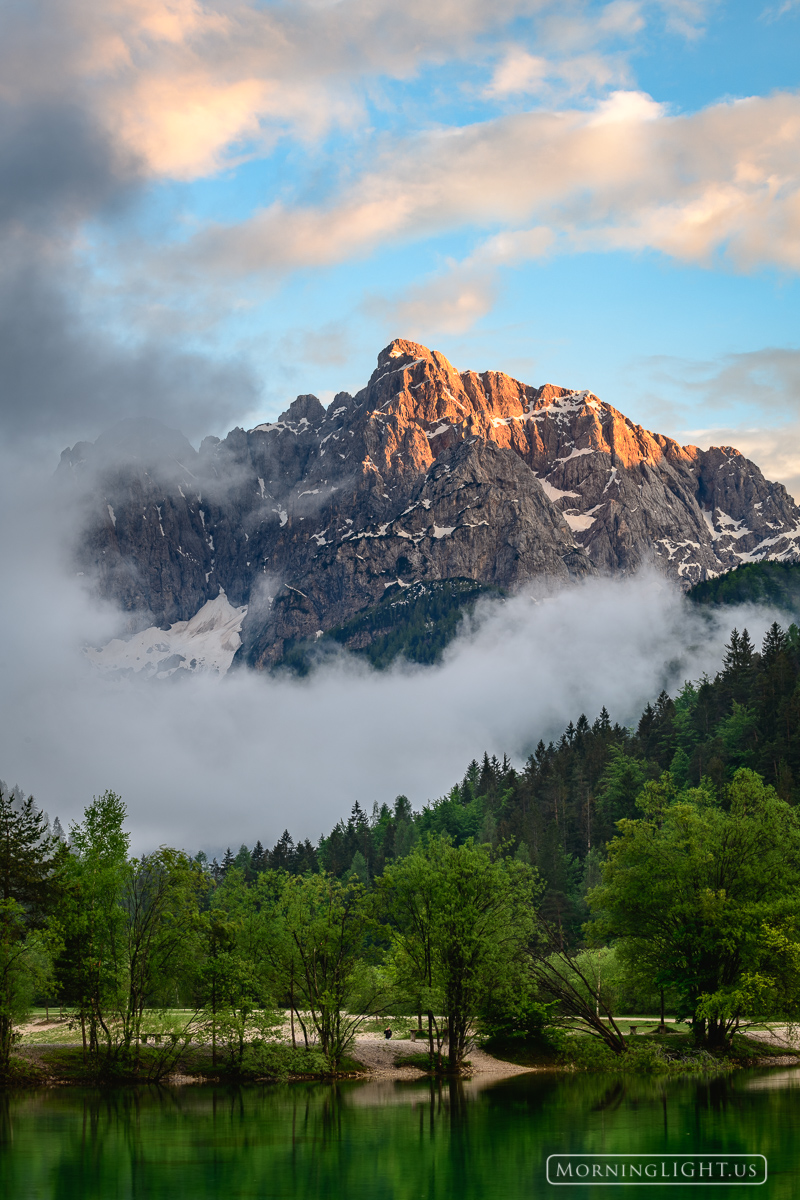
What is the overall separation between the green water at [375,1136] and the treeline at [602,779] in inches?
1984

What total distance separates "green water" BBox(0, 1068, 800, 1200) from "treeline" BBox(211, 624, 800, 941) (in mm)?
50404

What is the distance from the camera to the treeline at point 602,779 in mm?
122625

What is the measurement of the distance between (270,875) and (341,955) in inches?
370

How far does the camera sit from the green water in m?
32.7

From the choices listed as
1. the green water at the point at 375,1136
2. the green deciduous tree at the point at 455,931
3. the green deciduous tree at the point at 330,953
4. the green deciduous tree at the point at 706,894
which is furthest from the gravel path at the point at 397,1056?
the green deciduous tree at the point at 706,894

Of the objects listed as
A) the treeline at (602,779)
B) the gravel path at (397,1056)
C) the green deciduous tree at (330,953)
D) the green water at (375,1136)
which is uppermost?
the treeline at (602,779)

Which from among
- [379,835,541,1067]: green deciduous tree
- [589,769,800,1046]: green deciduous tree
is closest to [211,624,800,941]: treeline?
[589,769,800,1046]: green deciduous tree

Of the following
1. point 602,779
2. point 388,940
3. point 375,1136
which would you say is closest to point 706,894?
point 388,940

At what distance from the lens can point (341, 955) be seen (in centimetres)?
6706

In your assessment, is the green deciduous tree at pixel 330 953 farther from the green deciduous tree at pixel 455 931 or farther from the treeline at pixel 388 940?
the green deciduous tree at pixel 455 931

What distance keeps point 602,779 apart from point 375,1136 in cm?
11168

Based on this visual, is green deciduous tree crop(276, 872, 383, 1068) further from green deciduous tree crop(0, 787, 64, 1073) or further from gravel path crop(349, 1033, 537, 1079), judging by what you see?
green deciduous tree crop(0, 787, 64, 1073)

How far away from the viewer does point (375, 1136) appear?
42.3 m

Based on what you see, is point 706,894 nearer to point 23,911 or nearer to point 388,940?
point 388,940
